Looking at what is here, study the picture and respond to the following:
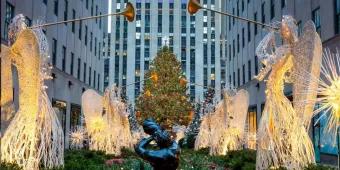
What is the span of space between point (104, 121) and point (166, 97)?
2359cm

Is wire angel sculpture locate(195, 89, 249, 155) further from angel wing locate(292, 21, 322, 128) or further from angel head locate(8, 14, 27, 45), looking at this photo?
angel head locate(8, 14, 27, 45)

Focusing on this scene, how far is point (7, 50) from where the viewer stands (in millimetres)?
11656

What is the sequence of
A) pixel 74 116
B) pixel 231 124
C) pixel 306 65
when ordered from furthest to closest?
pixel 74 116, pixel 231 124, pixel 306 65

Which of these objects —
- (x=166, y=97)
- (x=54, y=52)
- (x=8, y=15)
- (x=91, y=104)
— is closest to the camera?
(x=8, y=15)

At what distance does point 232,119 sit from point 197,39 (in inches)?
3011

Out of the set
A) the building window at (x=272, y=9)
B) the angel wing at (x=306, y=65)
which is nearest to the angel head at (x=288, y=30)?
the angel wing at (x=306, y=65)

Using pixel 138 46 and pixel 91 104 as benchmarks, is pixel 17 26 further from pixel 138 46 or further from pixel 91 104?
pixel 138 46

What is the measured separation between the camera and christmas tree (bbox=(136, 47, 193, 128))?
47594 millimetres

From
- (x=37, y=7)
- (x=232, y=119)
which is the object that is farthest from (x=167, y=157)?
(x=37, y=7)

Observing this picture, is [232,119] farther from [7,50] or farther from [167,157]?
[167,157]

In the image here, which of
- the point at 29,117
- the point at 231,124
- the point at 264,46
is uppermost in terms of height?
the point at 264,46

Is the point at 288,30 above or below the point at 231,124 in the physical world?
above

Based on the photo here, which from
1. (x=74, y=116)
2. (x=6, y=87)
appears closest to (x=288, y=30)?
(x=6, y=87)

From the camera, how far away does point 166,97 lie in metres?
48.0
